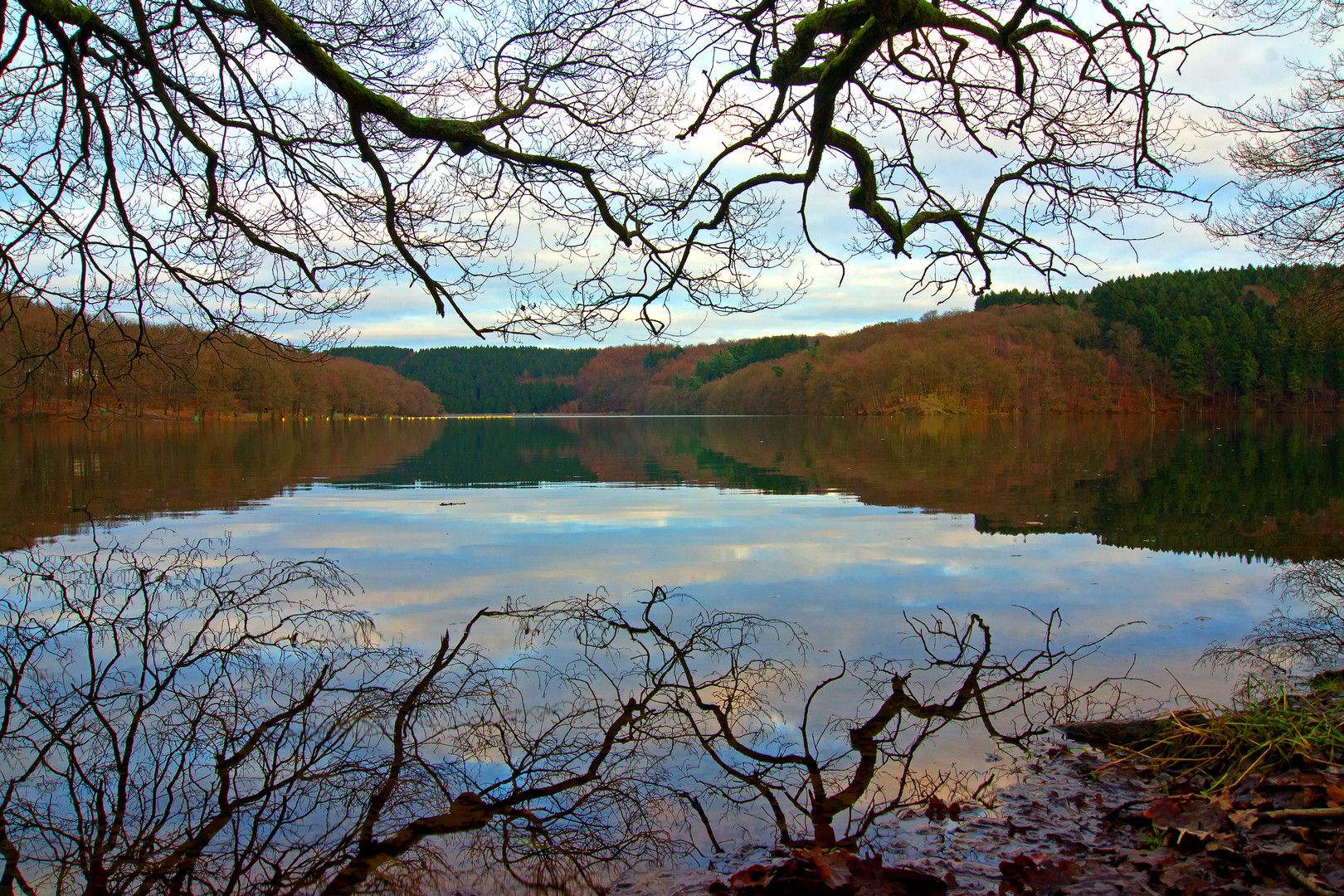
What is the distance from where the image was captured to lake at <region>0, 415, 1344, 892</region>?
6.32m

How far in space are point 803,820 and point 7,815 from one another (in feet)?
10.3

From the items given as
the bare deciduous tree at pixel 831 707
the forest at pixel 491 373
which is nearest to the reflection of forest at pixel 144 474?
the bare deciduous tree at pixel 831 707

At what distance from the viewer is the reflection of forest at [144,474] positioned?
39.0ft

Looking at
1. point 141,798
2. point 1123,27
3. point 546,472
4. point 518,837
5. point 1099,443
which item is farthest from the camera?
point 1099,443

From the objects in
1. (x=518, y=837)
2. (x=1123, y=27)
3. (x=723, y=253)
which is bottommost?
(x=518, y=837)

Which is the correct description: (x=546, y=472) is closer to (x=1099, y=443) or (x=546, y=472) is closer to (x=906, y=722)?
(x=906, y=722)

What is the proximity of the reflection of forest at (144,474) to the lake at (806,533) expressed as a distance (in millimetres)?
114

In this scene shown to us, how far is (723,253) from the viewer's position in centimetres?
679

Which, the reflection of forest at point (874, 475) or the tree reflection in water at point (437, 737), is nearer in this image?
the tree reflection in water at point (437, 737)

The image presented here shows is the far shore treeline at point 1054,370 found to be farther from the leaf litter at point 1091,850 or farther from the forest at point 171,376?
the leaf litter at point 1091,850

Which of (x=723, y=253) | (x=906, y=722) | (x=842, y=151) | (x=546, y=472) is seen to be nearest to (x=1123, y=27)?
(x=842, y=151)

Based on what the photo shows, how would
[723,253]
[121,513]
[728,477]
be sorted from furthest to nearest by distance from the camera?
[728,477] → [121,513] → [723,253]

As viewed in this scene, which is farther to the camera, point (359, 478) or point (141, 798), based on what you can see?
point (359, 478)

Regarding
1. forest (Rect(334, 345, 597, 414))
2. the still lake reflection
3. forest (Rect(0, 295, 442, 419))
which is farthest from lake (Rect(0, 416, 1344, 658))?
forest (Rect(334, 345, 597, 414))
